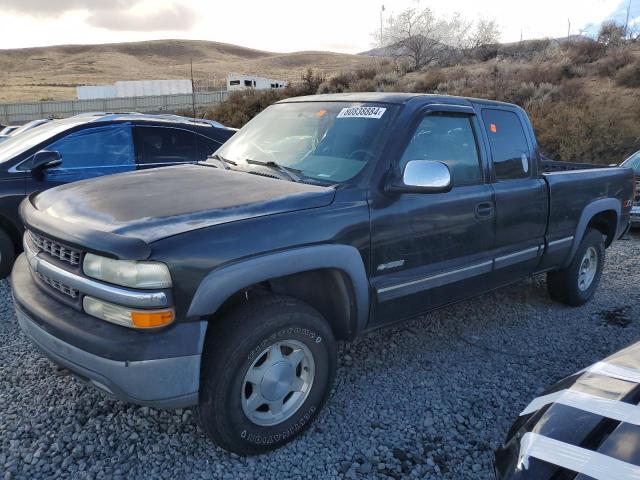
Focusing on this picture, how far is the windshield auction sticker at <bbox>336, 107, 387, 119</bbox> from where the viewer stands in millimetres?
3471

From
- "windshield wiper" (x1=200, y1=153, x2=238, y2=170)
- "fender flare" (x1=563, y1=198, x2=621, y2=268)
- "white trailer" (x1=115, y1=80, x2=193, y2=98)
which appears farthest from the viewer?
"white trailer" (x1=115, y1=80, x2=193, y2=98)

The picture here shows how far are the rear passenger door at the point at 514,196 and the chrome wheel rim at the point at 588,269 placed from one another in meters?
1.10

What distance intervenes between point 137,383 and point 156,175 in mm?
1556

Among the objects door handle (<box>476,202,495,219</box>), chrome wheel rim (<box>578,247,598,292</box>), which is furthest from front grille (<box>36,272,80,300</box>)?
chrome wheel rim (<box>578,247,598,292</box>)

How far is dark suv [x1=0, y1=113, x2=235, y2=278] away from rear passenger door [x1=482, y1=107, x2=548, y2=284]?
3.83 metres

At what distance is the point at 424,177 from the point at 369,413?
4.81 feet

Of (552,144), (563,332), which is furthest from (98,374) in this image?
(552,144)

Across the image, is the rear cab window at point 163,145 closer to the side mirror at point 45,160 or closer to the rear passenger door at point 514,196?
the side mirror at point 45,160

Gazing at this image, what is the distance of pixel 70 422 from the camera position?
10.0ft

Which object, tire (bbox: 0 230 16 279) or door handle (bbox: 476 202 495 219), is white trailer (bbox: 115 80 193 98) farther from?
door handle (bbox: 476 202 495 219)

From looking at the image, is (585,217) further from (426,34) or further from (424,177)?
(426,34)

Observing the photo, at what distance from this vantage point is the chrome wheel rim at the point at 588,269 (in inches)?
205

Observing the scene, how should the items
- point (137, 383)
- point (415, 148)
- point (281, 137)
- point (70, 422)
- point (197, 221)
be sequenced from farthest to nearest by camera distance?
1. point (281, 137)
2. point (415, 148)
3. point (70, 422)
4. point (197, 221)
5. point (137, 383)

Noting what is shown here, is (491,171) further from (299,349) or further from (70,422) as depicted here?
(70,422)
